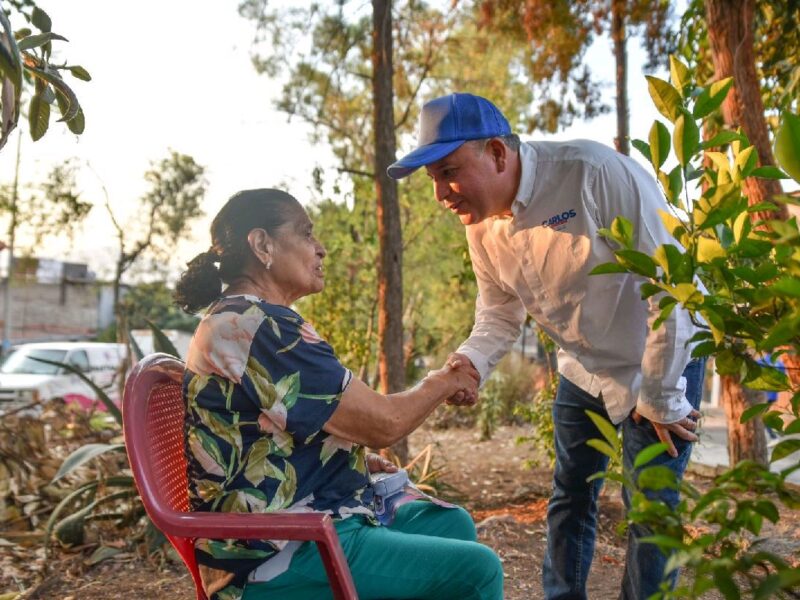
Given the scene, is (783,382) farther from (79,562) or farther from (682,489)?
(79,562)

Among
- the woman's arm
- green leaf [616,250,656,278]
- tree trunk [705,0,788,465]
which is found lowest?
the woman's arm

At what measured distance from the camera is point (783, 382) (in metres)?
1.50

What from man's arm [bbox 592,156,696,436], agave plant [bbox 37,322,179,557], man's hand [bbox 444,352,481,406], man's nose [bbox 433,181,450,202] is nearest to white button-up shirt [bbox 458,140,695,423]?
man's arm [bbox 592,156,696,436]

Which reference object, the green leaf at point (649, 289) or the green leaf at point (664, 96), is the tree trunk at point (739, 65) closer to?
the green leaf at point (664, 96)

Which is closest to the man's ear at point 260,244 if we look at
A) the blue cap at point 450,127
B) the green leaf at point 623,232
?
the blue cap at point 450,127

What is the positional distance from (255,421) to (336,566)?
0.40 m

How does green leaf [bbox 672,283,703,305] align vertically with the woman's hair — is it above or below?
below

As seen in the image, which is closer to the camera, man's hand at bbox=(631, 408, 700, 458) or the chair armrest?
the chair armrest

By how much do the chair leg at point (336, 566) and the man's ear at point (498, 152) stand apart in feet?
4.36

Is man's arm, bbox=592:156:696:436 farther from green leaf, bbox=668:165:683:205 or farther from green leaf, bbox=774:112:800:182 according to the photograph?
green leaf, bbox=774:112:800:182

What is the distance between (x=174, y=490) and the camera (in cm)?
241

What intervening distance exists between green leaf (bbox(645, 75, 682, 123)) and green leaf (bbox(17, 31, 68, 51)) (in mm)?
1480

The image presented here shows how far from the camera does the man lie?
106 inches

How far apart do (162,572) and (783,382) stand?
3.76 m
